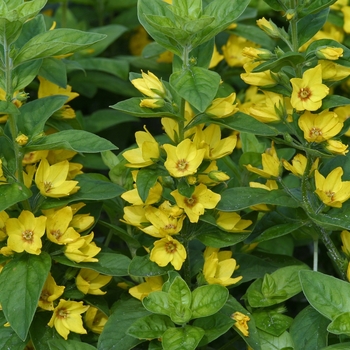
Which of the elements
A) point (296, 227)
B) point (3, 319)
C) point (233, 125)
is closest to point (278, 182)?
point (296, 227)

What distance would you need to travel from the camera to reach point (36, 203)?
154 cm

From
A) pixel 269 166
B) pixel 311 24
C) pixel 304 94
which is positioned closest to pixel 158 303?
pixel 269 166

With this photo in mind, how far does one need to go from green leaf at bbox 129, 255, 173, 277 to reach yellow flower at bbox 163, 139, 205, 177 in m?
0.20

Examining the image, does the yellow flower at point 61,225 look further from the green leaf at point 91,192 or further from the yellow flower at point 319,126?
the yellow flower at point 319,126

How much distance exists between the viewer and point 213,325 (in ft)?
4.76

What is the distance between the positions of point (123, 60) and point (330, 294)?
113 cm

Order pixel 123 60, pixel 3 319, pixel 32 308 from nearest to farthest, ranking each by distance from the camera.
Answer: pixel 32 308
pixel 3 319
pixel 123 60

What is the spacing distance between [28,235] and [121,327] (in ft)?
0.81

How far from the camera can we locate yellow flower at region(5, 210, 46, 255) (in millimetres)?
1433

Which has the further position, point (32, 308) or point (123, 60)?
point (123, 60)

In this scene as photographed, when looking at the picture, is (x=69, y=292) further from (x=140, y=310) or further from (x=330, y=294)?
(x=330, y=294)

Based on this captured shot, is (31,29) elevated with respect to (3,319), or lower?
elevated

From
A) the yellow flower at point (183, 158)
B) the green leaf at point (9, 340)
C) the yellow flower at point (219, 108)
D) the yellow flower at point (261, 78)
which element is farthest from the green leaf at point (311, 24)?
the green leaf at point (9, 340)

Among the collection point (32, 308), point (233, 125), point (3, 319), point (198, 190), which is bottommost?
point (3, 319)
